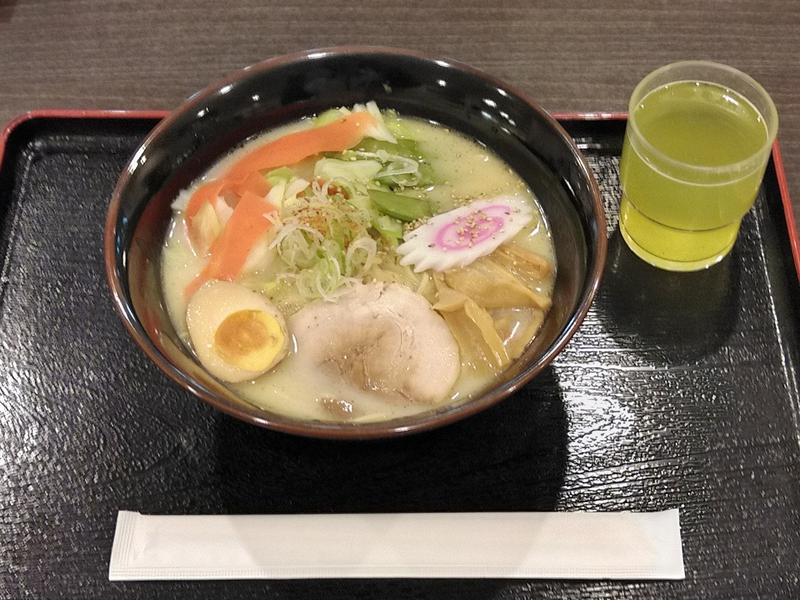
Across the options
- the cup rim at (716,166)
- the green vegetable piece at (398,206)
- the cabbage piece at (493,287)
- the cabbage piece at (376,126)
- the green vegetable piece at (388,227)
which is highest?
the cup rim at (716,166)

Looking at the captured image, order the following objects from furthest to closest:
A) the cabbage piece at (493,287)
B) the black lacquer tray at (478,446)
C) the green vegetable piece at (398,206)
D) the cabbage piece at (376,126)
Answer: the cabbage piece at (376,126), the green vegetable piece at (398,206), the cabbage piece at (493,287), the black lacquer tray at (478,446)

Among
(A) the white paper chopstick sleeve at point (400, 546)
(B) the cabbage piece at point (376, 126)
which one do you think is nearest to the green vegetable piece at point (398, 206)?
(B) the cabbage piece at point (376, 126)

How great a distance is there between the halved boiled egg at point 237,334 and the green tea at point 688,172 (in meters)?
0.83

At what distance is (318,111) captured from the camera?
73.2 inches

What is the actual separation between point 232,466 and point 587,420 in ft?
2.31

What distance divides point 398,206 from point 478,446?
0.53 meters

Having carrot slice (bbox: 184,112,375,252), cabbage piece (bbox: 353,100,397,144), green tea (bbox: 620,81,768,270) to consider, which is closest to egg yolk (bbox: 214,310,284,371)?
carrot slice (bbox: 184,112,375,252)

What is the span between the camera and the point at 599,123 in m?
1.97

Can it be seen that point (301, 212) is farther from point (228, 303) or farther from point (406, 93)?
point (406, 93)

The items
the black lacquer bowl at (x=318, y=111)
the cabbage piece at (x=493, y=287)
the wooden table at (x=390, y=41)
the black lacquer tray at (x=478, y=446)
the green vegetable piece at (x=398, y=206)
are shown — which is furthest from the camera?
the wooden table at (x=390, y=41)

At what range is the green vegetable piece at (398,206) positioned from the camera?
170 centimetres

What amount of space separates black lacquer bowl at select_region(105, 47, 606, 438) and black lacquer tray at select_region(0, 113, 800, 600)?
19 cm

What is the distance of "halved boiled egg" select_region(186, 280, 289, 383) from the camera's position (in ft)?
4.94

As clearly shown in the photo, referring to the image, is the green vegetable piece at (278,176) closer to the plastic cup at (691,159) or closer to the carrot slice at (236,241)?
the carrot slice at (236,241)
